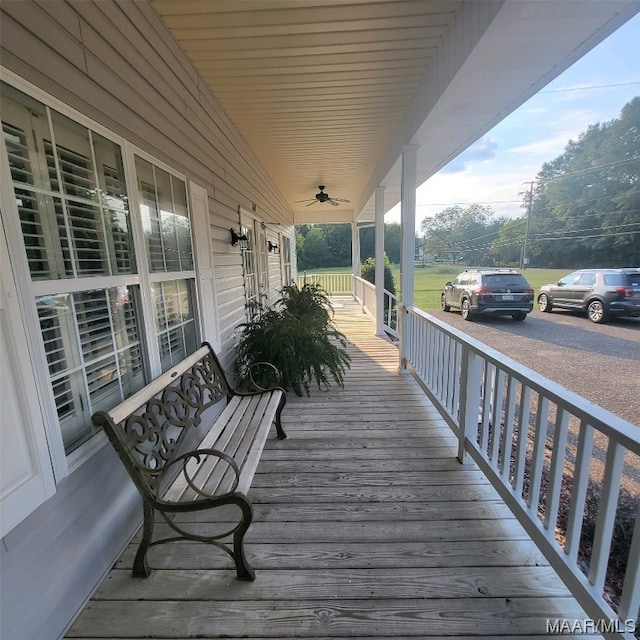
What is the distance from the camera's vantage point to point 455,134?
3.11m

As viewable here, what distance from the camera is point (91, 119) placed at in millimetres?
1359

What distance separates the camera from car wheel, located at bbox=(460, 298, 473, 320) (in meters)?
6.46

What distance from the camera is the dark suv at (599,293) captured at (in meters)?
3.95

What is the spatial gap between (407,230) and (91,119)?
2883mm

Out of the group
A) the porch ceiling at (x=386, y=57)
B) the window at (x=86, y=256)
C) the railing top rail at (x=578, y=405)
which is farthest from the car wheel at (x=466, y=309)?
the window at (x=86, y=256)

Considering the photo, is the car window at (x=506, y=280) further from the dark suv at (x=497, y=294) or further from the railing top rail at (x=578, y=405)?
the railing top rail at (x=578, y=405)

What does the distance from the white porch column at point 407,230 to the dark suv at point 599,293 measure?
2.36 meters

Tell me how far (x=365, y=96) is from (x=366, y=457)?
3046mm

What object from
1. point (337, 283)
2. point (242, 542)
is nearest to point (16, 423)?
point (242, 542)

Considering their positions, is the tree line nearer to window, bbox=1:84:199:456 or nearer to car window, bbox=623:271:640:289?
car window, bbox=623:271:640:289

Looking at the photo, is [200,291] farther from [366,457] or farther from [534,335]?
[534,335]

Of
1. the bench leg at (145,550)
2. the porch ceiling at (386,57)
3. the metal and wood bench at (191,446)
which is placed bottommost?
the bench leg at (145,550)

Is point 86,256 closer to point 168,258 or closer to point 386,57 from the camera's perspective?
point 168,258

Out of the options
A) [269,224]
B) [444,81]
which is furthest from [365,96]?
[269,224]
